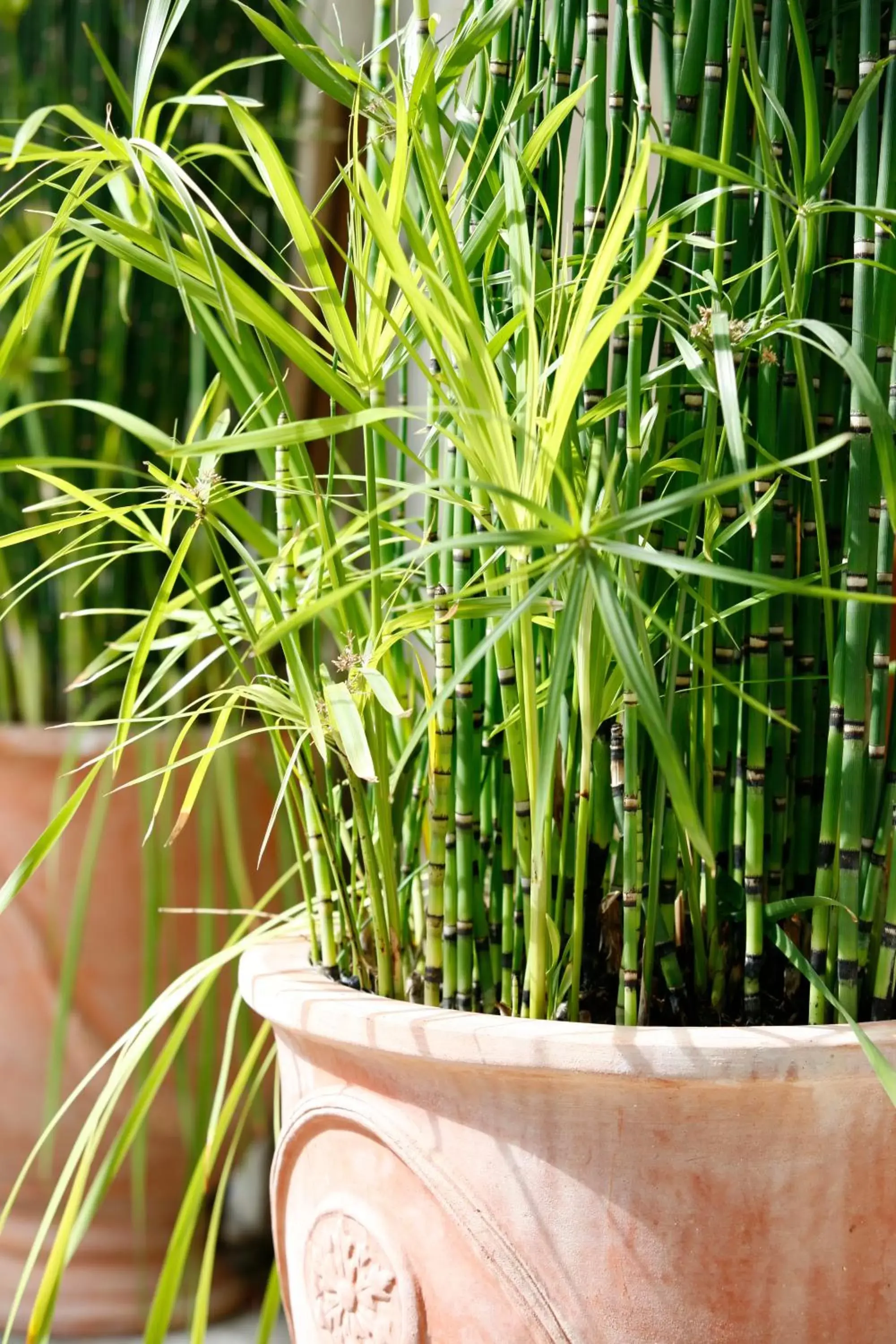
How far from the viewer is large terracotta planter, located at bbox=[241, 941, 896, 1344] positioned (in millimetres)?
424

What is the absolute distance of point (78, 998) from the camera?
3.18 ft

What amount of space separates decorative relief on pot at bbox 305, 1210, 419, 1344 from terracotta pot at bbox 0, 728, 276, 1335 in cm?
48

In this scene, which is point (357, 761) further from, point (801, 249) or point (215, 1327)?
point (215, 1327)

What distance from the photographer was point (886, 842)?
50 cm

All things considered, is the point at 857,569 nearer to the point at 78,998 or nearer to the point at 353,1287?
the point at 353,1287

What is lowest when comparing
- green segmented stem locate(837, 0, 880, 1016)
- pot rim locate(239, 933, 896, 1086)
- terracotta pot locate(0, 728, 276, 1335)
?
terracotta pot locate(0, 728, 276, 1335)

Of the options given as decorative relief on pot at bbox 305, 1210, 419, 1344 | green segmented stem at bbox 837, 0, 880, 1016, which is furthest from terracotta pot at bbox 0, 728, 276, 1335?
green segmented stem at bbox 837, 0, 880, 1016

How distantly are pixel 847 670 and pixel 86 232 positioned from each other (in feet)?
1.09

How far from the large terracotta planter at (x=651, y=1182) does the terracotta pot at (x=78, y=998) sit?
562 millimetres

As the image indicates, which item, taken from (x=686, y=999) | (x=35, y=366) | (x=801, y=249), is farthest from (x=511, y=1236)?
(x=35, y=366)

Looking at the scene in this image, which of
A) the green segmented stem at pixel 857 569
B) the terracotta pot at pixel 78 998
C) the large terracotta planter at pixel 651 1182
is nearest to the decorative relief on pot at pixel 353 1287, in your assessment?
the large terracotta planter at pixel 651 1182

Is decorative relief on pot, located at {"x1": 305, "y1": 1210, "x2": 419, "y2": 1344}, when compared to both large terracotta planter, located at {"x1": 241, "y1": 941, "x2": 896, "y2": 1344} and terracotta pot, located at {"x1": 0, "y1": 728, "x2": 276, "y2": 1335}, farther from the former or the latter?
terracotta pot, located at {"x1": 0, "y1": 728, "x2": 276, "y2": 1335}

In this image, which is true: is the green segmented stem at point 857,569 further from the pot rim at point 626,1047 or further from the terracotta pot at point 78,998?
the terracotta pot at point 78,998

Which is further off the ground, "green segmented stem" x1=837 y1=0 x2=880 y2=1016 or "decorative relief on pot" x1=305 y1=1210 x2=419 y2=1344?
"green segmented stem" x1=837 y1=0 x2=880 y2=1016
